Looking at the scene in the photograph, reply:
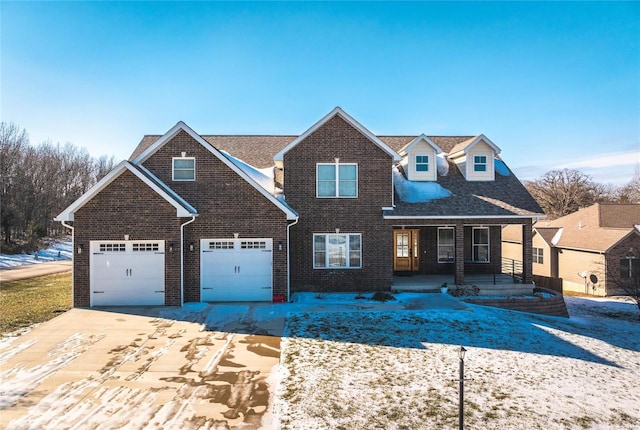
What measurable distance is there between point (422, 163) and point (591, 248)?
644 inches

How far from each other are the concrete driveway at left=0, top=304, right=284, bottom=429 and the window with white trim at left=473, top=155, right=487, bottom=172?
1148 centimetres

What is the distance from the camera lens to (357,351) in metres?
9.00

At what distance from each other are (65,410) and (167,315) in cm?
583

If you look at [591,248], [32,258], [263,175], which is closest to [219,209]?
[263,175]

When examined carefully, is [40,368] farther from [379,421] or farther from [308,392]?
[379,421]

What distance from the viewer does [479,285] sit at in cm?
1568

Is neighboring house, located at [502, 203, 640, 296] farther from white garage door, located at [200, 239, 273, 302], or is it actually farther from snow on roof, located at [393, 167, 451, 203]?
white garage door, located at [200, 239, 273, 302]

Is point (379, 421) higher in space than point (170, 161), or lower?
lower

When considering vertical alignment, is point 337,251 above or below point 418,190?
below

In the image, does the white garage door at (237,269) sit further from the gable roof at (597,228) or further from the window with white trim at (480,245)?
the gable roof at (597,228)

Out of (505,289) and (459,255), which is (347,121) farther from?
(505,289)

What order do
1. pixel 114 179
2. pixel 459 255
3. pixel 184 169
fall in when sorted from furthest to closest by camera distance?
1. pixel 459 255
2. pixel 184 169
3. pixel 114 179

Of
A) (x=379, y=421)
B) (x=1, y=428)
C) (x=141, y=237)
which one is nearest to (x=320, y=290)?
(x=141, y=237)

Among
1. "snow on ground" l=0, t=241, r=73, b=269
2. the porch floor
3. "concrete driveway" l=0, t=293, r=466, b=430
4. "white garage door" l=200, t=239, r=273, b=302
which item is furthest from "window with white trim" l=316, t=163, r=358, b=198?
"snow on ground" l=0, t=241, r=73, b=269
